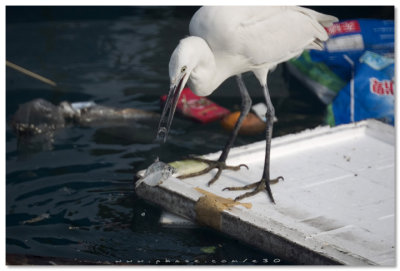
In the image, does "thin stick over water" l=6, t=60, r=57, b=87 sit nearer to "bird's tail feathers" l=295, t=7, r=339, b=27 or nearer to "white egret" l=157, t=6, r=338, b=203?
"white egret" l=157, t=6, r=338, b=203

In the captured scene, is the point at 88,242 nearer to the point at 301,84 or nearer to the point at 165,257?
the point at 165,257

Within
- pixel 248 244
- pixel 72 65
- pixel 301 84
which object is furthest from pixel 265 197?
pixel 72 65

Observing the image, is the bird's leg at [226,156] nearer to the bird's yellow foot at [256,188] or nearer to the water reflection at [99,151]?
the bird's yellow foot at [256,188]

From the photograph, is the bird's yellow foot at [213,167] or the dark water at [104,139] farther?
the bird's yellow foot at [213,167]

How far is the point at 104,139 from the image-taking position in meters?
6.25

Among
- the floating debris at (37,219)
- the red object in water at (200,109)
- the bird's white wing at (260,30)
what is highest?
the bird's white wing at (260,30)

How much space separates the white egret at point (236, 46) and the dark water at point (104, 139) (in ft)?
1.87

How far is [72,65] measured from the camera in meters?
7.72

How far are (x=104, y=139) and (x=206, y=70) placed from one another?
1.74m

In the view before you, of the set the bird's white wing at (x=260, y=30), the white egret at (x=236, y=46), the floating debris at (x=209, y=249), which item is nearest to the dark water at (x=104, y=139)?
the floating debris at (x=209, y=249)

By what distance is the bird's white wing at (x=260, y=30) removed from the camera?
→ 15.7ft

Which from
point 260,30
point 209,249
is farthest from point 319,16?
point 209,249

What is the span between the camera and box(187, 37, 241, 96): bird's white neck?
185 inches

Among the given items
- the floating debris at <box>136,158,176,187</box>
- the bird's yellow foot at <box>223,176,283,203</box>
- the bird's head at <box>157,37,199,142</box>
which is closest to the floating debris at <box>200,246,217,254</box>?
the bird's yellow foot at <box>223,176,283,203</box>
